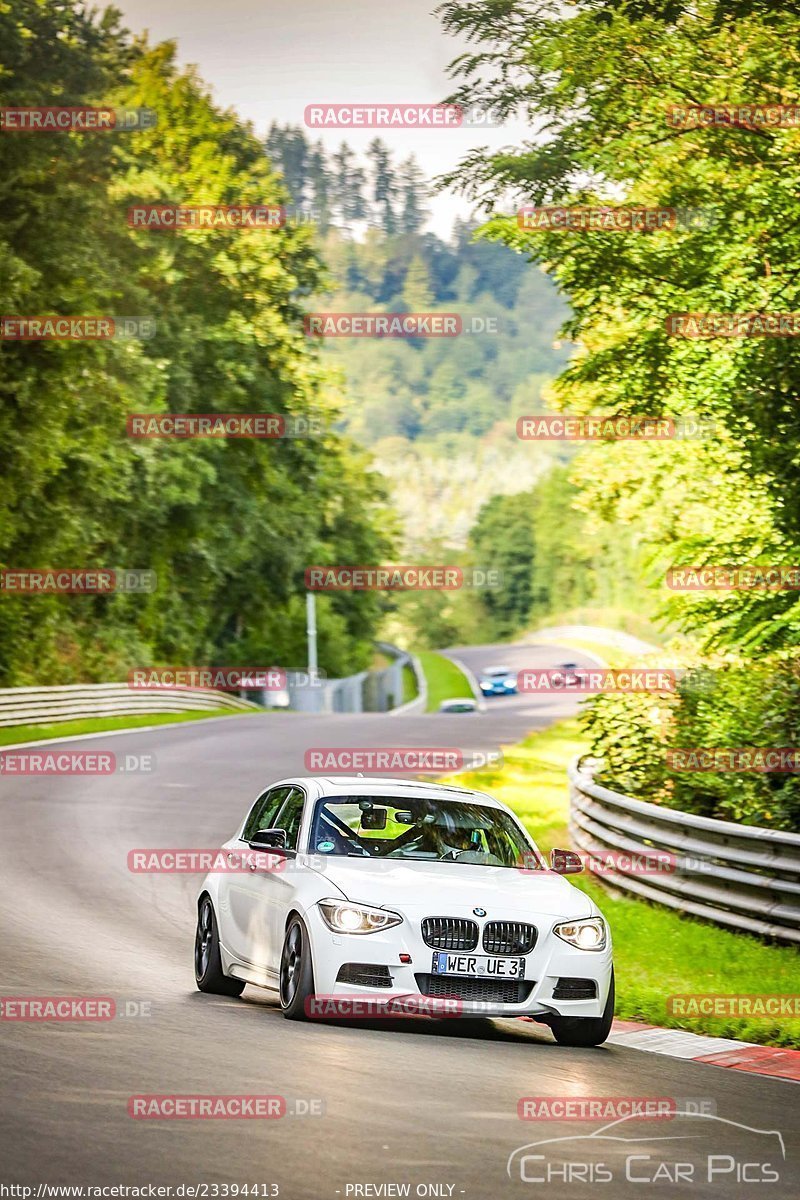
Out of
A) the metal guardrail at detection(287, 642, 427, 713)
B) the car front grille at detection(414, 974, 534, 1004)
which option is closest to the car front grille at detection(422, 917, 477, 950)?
the car front grille at detection(414, 974, 534, 1004)

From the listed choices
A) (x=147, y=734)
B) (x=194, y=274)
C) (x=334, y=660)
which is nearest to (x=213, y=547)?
(x=194, y=274)

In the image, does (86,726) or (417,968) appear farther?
Result: (86,726)

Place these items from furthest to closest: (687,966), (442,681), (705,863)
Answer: (442,681)
(705,863)
(687,966)

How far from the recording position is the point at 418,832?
11125 millimetres

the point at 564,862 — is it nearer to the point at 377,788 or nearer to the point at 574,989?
the point at 574,989

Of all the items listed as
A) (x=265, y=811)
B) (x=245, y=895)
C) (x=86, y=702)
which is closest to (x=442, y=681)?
(x=86, y=702)

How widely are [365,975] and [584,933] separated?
1.36m

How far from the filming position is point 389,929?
9.75 metres

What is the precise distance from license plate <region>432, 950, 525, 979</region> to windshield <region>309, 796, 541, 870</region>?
1085mm

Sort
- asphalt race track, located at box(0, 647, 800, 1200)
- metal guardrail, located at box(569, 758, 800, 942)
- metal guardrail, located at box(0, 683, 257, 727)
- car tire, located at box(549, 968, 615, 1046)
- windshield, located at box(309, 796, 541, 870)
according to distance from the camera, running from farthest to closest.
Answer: metal guardrail, located at box(0, 683, 257, 727)
metal guardrail, located at box(569, 758, 800, 942)
windshield, located at box(309, 796, 541, 870)
car tire, located at box(549, 968, 615, 1046)
asphalt race track, located at box(0, 647, 800, 1200)

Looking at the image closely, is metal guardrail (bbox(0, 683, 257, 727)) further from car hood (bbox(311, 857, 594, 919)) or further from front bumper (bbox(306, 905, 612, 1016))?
front bumper (bbox(306, 905, 612, 1016))

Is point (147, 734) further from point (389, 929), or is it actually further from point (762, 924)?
point (389, 929)

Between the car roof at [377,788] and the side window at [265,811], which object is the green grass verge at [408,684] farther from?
the car roof at [377,788]

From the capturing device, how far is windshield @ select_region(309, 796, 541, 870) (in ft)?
35.6
